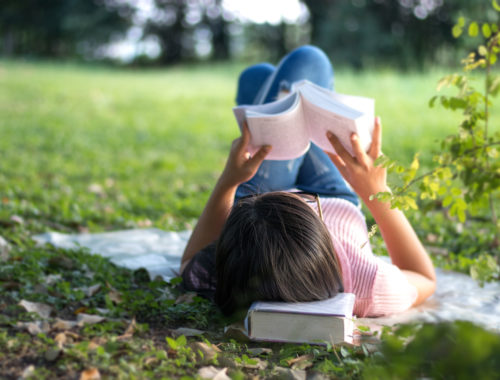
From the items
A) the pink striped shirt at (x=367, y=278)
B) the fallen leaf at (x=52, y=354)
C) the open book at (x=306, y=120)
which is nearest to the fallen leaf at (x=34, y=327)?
the fallen leaf at (x=52, y=354)

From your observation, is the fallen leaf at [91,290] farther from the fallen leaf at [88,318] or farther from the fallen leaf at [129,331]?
the fallen leaf at [129,331]

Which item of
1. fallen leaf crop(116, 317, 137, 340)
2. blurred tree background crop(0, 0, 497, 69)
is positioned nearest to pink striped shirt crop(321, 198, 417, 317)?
fallen leaf crop(116, 317, 137, 340)

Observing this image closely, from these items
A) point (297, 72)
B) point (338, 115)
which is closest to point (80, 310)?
point (338, 115)

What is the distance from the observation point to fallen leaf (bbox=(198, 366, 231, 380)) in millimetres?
1760

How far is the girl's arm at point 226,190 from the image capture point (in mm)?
2376

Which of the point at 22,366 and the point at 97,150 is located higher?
the point at 22,366

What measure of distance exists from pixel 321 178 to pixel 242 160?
99cm

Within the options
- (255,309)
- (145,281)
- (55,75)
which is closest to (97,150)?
(145,281)

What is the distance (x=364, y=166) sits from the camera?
7.68 ft

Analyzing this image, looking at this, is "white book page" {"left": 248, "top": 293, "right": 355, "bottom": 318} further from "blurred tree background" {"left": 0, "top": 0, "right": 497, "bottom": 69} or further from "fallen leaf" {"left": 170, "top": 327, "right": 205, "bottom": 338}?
"blurred tree background" {"left": 0, "top": 0, "right": 497, "bottom": 69}

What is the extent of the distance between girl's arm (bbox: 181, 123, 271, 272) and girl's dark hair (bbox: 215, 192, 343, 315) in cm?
23

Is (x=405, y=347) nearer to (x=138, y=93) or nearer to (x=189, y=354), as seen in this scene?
(x=189, y=354)

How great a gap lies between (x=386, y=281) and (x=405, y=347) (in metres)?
1.15

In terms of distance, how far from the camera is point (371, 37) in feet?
78.3
